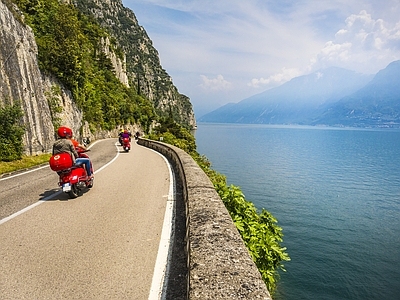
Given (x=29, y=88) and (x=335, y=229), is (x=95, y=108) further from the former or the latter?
(x=335, y=229)

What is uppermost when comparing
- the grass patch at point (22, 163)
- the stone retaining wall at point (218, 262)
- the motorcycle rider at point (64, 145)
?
the motorcycle rider at point (64, 145)

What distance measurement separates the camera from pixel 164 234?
16.6ft

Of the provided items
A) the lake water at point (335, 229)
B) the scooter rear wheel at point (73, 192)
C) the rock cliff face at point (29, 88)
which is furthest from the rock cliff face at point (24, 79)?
the lake water at point (335, 229)

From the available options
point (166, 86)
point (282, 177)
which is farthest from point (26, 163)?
point (166, 86)

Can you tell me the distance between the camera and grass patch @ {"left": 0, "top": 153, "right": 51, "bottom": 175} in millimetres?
12564

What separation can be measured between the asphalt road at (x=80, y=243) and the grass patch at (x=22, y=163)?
4.70m

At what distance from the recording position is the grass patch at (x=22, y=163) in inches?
495

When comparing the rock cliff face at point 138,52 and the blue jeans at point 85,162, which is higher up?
the rock cliff face at point 138,52

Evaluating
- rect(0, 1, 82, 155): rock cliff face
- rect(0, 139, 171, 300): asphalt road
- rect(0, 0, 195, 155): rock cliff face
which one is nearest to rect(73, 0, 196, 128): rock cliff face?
rect(0, 0, 195, 155): rock cliff face

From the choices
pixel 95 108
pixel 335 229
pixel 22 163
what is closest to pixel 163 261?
pixel 22 163

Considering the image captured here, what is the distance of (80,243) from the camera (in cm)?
462

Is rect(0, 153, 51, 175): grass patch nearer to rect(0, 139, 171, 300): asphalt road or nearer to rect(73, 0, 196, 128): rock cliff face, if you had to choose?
rect(0, 139, 171, 300): asphalt road

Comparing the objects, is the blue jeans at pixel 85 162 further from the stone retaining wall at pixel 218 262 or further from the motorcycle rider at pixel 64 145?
the stone retaining wall at pixel 218 262

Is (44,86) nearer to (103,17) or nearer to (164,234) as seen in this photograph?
(164,234)
